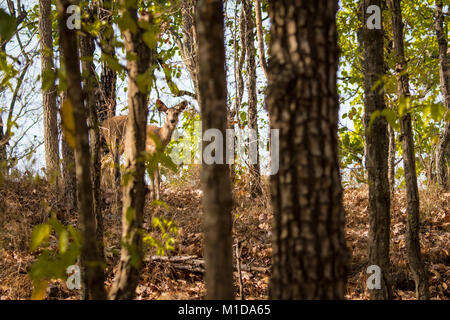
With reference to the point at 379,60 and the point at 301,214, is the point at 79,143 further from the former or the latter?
the point at 379,60

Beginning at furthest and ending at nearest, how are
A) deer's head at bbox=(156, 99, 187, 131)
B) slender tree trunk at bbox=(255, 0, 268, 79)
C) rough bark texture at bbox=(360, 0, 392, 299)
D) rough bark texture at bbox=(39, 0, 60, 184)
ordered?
1. rough bark texture at bbox=(39, 0, 60, 184)
2. deer's head at bbox=(156, 99, 187, 131)
3. slender tree trunk at bbox=(255, 0, 268, 79)
4. rough bark texture at bbox=(360, 0, 392, 299)

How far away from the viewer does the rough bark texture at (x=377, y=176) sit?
13.4ft

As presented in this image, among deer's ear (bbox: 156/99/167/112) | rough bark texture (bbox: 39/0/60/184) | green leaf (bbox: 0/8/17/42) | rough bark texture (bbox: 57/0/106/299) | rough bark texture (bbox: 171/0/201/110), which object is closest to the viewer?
green leaf (bbox: 0/8/17/42)

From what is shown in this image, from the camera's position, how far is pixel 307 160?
7.45 feet

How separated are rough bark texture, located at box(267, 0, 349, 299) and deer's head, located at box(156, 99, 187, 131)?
20.6 feet

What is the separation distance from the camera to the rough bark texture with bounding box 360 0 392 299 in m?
4.08

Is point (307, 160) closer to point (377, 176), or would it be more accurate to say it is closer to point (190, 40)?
point (377, 176)

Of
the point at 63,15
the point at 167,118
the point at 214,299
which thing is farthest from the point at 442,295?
the point at 167,118

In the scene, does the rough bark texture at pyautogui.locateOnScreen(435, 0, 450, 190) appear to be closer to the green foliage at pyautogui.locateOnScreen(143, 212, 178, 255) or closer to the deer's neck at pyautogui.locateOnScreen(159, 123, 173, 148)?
the deer's neck at pyautogui.locateOnScreen(159, 123, 173, 148)

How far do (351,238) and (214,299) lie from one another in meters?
5.11

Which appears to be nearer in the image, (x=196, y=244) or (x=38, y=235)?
(x=38, y=235)

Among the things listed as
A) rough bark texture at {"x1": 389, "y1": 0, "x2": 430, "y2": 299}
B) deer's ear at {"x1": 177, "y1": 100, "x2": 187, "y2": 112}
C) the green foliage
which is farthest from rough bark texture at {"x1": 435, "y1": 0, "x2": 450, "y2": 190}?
the green foliage

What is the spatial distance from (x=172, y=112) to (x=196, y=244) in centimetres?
380

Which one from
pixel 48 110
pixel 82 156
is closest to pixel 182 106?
pixel 48 110
